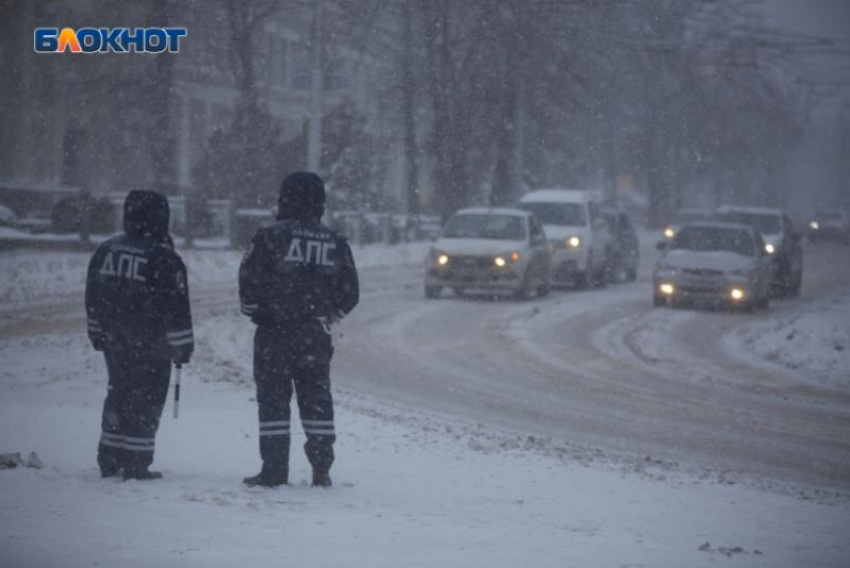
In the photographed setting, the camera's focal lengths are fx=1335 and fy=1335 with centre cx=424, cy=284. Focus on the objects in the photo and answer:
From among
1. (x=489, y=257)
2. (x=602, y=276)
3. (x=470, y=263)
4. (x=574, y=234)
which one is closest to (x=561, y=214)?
(x=574, y=234)

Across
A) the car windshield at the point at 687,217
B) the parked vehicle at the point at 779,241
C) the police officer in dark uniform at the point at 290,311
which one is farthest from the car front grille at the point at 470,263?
the car windshield at the point at 687,217

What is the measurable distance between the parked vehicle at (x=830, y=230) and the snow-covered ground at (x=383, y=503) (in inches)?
2729

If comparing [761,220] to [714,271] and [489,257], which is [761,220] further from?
[489,257]

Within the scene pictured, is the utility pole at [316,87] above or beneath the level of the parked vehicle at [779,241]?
above

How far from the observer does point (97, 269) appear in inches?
303

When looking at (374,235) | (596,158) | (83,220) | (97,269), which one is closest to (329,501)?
(97,269)

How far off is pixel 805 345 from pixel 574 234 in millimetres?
11368

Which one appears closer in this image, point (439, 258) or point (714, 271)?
point (714, 271)

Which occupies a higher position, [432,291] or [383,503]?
[432,291]

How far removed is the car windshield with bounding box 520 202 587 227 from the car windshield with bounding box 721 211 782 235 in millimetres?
4218

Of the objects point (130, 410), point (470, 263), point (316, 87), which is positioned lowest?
point (130, 410)

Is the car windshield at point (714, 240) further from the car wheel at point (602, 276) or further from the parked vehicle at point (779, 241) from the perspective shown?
the car wheel at point (602, 276)

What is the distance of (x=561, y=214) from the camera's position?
30.6 m

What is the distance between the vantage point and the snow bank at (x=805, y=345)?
657 inches
